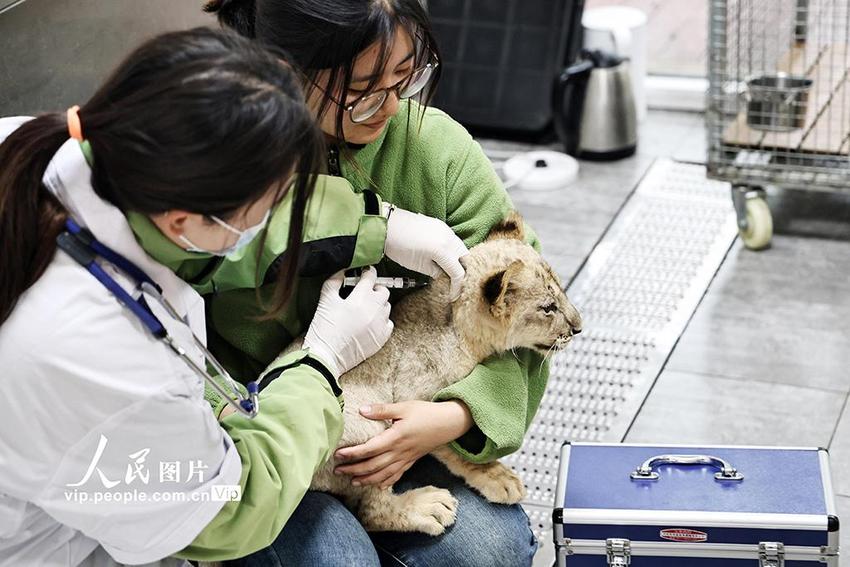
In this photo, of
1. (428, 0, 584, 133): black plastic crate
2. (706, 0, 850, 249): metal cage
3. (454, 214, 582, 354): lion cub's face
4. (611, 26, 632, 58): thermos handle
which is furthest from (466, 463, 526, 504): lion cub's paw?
(611, 26, 632, 58): thermos handle

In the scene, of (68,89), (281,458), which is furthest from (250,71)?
(68,89)

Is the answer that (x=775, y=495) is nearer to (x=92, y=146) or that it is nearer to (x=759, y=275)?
(x=92, y=146)

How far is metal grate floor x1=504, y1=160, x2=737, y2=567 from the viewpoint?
8.87 feet

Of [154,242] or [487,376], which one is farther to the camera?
[487,376]

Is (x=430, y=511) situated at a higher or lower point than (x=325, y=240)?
lower

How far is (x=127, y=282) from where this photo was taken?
1317 millimetres

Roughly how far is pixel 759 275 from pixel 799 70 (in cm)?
81

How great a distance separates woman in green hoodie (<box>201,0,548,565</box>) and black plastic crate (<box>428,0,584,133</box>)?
2.31 metres

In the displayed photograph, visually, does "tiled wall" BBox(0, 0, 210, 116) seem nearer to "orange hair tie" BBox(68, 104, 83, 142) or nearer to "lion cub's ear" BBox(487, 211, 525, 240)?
"orange hair tie" BBox(68, 104, 83, 142)

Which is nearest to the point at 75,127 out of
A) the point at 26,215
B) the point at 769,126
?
the point at 26,215

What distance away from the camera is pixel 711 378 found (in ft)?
9.50

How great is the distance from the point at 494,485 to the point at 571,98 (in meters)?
2.39

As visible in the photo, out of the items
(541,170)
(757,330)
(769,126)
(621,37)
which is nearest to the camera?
(757,330)

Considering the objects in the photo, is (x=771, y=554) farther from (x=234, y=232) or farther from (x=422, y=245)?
(x=234, y=232)
